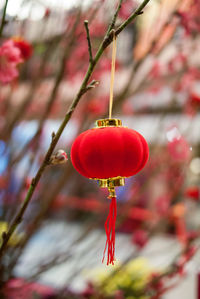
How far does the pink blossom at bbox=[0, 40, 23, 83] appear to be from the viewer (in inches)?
24.5

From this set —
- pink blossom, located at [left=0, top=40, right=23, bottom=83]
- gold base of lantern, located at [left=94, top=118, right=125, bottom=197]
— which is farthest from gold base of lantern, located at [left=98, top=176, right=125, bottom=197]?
pink blossom, located at [left=0, top=40, right=23, bottom=83]

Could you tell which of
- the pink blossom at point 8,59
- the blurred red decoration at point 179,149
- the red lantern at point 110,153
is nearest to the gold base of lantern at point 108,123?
the red lantern at point 110,153

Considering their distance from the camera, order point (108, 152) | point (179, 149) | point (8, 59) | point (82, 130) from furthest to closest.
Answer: point (179, 149) → point (82, 130) → point (8, 59) → point (108, 152)

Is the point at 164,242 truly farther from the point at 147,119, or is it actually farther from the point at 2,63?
the point at 2,63

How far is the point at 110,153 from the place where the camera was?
1.48 ft

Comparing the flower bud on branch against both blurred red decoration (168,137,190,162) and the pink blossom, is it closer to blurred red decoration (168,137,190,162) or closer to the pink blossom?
the pink blossom

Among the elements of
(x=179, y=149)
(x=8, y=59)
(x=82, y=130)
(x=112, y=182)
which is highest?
(x=179, y=149)

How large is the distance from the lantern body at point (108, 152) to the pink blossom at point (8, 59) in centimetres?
25

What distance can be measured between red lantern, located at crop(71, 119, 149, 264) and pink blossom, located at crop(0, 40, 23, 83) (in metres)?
0.25

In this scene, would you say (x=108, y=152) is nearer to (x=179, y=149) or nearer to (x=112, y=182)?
(x=112, y=182)

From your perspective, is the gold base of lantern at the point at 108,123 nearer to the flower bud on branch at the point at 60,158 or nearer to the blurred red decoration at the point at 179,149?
the flower bud on branch at the point at 60,158

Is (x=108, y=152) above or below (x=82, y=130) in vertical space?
below

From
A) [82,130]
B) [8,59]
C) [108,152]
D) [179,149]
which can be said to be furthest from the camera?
[179,149]

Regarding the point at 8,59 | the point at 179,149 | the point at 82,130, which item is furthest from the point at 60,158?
the point at 179,149
